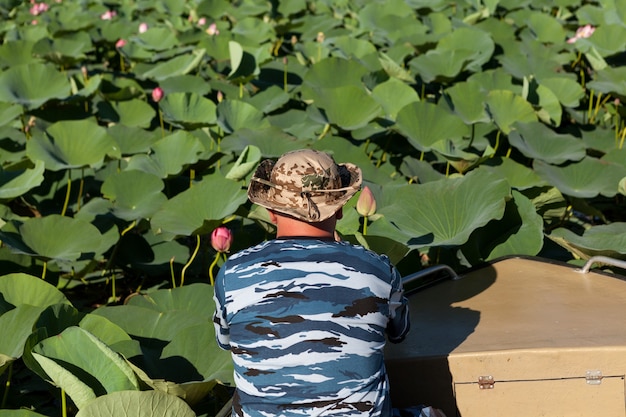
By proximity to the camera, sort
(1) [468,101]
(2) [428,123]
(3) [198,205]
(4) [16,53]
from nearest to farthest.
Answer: (3) [198,205]
(2) [428,123]
(1) [468,101]
(4) [16,53]

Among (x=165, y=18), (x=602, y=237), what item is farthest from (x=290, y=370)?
(x=165, y=18)

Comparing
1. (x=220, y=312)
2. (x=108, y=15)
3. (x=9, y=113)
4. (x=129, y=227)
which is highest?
(x=220, y=312)

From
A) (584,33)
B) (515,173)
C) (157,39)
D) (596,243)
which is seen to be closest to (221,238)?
(596,243)

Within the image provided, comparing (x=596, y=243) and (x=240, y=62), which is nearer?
(x=596, y=243)

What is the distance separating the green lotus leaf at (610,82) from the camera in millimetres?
3932

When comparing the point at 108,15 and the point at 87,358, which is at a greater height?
the point at 87,358

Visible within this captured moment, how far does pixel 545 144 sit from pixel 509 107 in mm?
297

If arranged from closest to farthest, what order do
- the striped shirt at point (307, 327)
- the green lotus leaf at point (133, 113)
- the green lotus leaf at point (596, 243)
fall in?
the striped shirt at point (307, 327)
the green lotus leaf at point (596, 243)
the green lotus leaf at point (133, 113)

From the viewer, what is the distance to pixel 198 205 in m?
2.73

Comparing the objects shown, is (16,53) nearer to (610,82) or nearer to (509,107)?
(509,107)

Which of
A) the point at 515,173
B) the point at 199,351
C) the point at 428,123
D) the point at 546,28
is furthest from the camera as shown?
the point at 546,28

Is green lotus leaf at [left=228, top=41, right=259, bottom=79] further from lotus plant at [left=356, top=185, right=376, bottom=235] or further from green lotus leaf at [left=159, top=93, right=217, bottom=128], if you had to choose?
lotus plant at [left=356, top=185, right=376, bottom=235]

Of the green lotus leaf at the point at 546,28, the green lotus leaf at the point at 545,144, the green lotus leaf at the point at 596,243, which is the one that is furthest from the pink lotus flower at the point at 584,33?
the green lotus leaf at the point at 596,243

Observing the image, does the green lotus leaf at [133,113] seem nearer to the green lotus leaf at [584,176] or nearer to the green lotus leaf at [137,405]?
the green lotus leaf at [584,176]
